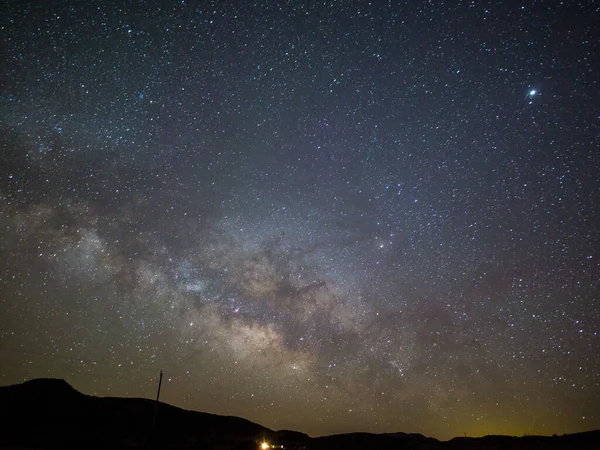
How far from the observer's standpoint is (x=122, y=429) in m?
37.2

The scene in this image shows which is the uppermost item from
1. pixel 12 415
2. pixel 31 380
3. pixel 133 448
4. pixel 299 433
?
pixel 31 380

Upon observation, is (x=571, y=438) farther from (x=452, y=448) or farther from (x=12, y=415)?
(x=12, y=415)

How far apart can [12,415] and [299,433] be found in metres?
55.7

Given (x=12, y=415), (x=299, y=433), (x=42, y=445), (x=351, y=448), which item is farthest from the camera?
(x=299, y=433)

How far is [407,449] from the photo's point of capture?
43.7 meters

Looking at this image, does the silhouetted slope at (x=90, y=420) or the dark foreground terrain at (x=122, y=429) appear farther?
the silhouetted slope at (x=90, y=420)

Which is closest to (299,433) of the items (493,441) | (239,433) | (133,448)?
(239,433)

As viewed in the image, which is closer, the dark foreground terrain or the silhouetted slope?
the dark foreground terrain

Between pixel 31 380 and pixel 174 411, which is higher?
pixel 31 380

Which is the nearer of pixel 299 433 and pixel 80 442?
pixel 80 442

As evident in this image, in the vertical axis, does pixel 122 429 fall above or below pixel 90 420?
below

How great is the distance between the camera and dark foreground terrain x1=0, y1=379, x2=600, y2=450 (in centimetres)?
2723

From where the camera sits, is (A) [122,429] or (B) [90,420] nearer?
(B) [90,420]

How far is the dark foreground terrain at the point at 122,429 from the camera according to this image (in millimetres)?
27234
